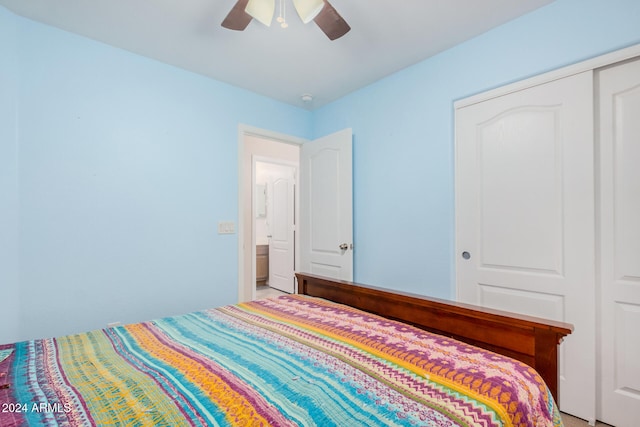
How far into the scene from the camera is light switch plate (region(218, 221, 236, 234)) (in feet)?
9.26

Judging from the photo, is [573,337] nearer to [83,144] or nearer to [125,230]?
[125,230]

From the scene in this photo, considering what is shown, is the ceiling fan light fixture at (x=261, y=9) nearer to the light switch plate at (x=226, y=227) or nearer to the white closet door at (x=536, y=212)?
the white closet door at (x=536, y=212)

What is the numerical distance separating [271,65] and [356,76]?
0.77 m

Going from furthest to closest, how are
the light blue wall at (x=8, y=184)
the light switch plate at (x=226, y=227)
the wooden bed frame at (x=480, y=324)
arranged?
the light switch plate at (x=226, y=227) → the light blue wall at (x=8, y=184) → the wooden bed frame at (x=480, y=324)

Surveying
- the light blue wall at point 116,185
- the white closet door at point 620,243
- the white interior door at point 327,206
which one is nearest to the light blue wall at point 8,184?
the light blue wall at point 116,185

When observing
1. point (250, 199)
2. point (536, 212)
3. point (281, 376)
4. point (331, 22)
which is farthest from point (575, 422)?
point (250, 199)

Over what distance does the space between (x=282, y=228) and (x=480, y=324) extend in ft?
12.9

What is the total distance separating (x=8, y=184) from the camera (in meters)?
1.88

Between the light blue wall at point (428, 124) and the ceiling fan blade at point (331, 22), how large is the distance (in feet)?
3.50

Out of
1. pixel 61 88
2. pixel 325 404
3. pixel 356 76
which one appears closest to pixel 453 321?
pixel 325 404

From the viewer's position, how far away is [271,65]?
8.46 feet

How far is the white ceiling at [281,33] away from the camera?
188cm

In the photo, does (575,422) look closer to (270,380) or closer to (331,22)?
(270,380)

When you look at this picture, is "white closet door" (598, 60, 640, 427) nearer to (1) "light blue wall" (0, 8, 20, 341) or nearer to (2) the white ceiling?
(2) the white ceiling
